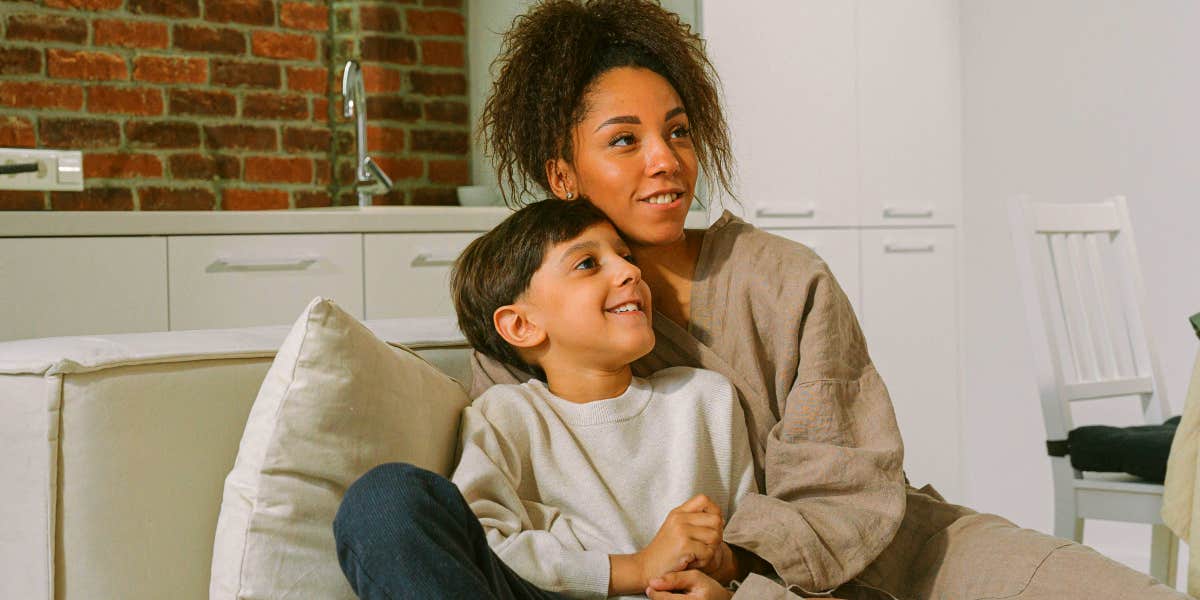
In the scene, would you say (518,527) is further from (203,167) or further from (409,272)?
(203,167)

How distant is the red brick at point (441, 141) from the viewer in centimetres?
383

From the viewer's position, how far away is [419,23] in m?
3.84

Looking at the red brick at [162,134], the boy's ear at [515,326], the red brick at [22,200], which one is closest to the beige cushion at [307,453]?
the boy's ear at [515,326]

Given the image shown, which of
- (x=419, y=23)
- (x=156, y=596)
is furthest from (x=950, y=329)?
(x=156, y=596)

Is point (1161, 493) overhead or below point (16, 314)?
below

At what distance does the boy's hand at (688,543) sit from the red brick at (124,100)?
250 centimetres

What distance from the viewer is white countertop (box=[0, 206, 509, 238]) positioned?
2.54m

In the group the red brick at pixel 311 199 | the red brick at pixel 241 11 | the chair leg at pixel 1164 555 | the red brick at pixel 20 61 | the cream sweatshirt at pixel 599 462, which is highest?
the red brick at pixel 241 11

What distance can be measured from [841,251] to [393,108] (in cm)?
140

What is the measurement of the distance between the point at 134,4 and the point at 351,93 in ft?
2.04

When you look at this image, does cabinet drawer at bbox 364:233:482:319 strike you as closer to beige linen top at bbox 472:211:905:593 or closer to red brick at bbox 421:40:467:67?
red brick at bbox 421:40:467:67

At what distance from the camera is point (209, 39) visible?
11.5 feet

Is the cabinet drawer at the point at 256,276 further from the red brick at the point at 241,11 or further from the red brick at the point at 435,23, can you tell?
the red brick at the point at 435,23

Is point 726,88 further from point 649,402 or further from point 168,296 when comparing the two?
point 649,402
